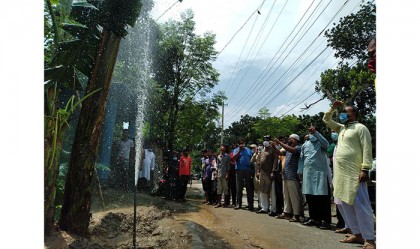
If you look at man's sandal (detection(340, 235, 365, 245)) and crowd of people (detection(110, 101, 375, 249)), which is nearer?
crowd of people (detection(110, 101, 375, 249))

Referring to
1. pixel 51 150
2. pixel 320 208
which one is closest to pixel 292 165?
pixel 320 208

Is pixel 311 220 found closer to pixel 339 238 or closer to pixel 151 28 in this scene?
pixel 339 238

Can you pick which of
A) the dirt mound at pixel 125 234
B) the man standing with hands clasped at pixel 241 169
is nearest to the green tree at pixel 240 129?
the man standing with hands clasped at pixel 241 169

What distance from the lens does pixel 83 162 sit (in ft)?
12.2

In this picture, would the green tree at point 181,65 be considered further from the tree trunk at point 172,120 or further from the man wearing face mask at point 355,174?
the man wearing face mask at point 355,174

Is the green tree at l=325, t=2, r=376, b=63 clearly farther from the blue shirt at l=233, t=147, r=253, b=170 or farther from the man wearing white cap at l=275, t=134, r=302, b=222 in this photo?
the blue shirt at l=233, t=147, r=253, b=170

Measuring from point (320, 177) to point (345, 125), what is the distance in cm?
162

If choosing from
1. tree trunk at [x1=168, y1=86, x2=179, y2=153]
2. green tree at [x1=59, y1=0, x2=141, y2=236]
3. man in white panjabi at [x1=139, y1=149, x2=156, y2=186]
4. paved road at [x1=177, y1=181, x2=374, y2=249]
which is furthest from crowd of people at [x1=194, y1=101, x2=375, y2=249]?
green tree at [x1=59, y1=0, x2=141, y2=236]

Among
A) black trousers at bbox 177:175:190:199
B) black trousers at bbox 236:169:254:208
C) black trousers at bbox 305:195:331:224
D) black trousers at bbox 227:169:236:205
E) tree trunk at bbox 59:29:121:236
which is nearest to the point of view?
tree trunk at bbox 59:29:121:236

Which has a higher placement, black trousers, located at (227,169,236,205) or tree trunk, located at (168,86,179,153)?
tree trunk, located at (168,86,179,153)

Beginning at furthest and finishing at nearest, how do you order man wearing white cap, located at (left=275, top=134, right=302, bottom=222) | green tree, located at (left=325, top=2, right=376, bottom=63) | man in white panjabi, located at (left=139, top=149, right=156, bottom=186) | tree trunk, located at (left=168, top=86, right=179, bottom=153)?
1. man in white panjabi, located at (left=139, top=149, right=156, bottom=186)
2. tree trunk, located at (left=168, top=86, right=179, bottom=153)
3. man wearing white cap, located at (left=275, top=134, right=302, bottom=222)
4. green tree, located at (left=325, top=2, right=376, bottom=63)

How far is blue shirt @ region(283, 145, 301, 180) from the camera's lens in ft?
19.1

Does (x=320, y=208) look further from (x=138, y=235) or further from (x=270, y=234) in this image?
(x=138, y=235)

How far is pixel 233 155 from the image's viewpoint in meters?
7.95
